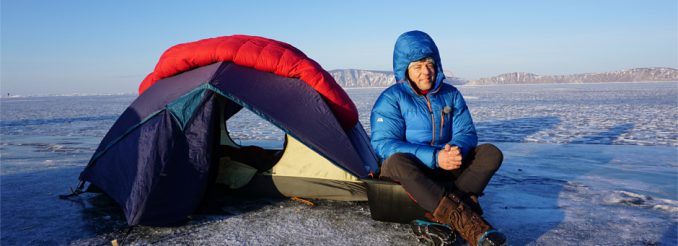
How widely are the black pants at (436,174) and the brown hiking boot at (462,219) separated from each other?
5cm

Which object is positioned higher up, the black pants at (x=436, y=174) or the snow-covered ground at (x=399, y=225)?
the black pants at (x=436, y=174)

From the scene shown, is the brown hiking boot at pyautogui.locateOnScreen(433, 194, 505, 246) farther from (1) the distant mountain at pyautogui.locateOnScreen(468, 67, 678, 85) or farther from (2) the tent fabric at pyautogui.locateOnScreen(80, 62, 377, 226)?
(1) the distant mountain at pyautogui.locateOnScreen(468, 67, 678, 85)

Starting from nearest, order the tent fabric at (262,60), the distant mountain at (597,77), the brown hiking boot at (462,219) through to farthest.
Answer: the brown hiking boot at (462,219) < the tent fabric at (262,60) < the distant mountain at (597,77)

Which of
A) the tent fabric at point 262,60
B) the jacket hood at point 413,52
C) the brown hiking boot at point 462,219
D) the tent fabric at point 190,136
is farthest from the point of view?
the tent fabric at point 262,60

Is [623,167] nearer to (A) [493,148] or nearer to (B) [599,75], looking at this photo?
(A) [493,148]

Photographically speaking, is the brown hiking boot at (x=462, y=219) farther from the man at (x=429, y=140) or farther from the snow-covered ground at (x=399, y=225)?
the snow-covered ground at (x=399, y=225)

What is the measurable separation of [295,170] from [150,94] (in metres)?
1.49

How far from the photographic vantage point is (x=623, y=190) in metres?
4.26

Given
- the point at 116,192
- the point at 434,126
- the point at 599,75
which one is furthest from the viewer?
the point at 599,75

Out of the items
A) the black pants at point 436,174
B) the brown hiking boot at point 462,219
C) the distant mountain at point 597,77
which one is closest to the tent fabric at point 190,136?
the black pants at point 436,174

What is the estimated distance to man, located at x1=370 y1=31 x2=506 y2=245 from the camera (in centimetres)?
277

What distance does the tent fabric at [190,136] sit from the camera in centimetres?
329

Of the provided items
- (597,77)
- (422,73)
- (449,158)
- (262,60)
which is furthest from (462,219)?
(597,77)

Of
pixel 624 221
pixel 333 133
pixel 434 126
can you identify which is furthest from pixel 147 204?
pixel 624 221
